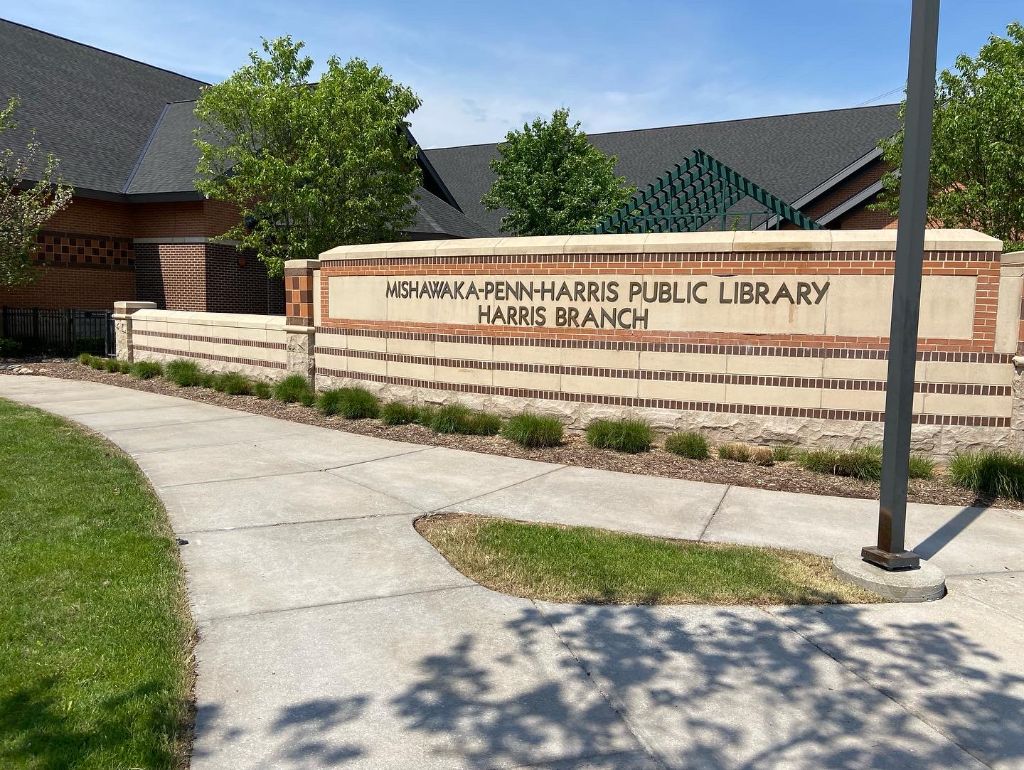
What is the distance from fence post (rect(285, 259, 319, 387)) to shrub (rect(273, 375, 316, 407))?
0.88 feet

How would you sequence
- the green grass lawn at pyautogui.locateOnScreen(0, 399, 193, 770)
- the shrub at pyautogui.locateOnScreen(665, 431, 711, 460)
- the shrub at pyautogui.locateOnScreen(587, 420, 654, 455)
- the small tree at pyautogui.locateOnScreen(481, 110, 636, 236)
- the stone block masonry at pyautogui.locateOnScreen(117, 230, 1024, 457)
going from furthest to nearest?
the small tree at pyautogui.locateOnScreen(481, 110, 636, 236)
the shrub at pyautogui.locateOnScreen(587, 420, 654, 455)
the shrub at pyautogui.locateOnScreen(665, 431, 711, 460)
the stone block masonry at pyautogui.locateOnScreen(117, 230, 1024, 457)
the green grass lawn at pyautogui.locateOnScreen(0, 399, 193, 770)

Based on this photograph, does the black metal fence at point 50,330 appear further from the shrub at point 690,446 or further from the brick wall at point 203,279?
the shrub at point 690,446

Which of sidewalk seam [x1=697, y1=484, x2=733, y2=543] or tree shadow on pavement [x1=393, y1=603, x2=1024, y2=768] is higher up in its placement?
sidewalk seam [x1=697, y1=484, x2=733, y2=543]

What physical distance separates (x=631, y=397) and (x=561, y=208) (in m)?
15.2

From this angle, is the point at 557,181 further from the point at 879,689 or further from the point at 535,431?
the point at 879,689

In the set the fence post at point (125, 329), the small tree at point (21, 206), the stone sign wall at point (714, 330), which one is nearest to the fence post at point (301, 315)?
the stone sign wall at point (714, 330)

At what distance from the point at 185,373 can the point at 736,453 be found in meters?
9.90

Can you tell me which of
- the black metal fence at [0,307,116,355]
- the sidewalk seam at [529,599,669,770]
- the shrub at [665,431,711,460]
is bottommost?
the sidewalk seam at [529,599,669,770]

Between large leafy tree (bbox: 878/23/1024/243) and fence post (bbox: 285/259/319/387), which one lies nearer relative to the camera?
fence post (bbox: 285/259/319/387)

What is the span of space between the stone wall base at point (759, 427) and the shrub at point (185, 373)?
5.48 m

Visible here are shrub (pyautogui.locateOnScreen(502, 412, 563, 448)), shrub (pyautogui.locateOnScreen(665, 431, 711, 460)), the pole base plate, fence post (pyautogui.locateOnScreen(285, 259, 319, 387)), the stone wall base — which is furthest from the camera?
fence post (pyautogui.locateOnScreen(285, 259, 319, 387))

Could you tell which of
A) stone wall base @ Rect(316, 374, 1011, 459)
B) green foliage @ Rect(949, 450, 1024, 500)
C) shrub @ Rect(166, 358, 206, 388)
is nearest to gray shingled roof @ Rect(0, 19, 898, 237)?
shrub @ Rect(166, 358, 206, 388)

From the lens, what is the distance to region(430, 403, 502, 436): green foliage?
975cm

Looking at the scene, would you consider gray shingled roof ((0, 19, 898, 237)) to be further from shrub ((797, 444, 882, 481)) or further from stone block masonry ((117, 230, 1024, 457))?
shrub ((797, 444, 882, 481))
